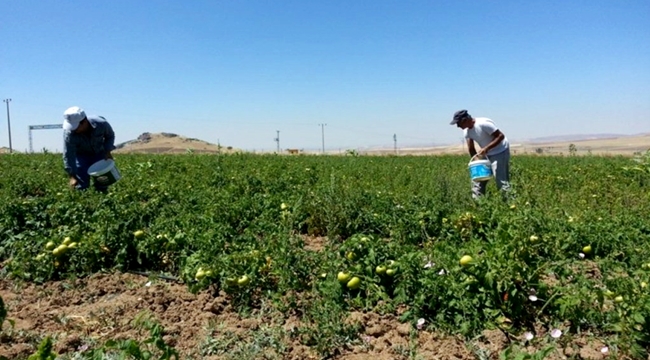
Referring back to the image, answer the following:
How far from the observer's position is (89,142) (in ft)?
19.4

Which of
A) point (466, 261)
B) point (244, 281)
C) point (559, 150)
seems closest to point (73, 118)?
point (244, 281)

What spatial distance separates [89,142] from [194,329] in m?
4.09

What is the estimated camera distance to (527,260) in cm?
291

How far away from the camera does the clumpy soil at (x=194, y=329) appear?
250 cm

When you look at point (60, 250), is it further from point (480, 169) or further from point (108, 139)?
point (480, 169)

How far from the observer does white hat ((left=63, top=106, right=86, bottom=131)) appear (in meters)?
5.43

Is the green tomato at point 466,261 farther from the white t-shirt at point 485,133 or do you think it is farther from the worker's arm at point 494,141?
the white t-shirt at point 485,133

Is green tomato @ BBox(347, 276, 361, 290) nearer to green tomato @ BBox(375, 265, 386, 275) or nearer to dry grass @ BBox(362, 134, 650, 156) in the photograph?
green tomato @ BBox(375, 265, 386, 275)

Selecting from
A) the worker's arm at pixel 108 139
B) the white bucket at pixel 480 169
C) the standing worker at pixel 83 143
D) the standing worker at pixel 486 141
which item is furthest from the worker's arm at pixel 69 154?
the white bucket at pixel 480 169

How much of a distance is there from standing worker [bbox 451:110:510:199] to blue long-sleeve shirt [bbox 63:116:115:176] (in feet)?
15.3

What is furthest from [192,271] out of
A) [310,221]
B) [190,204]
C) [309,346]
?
[190,204]

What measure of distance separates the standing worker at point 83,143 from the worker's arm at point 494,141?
16.3 feet

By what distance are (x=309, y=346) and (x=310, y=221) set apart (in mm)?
2673

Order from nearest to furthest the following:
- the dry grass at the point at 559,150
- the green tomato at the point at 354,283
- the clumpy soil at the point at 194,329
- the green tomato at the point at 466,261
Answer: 1. the clumpy soil at the point at 194,329
2. the green tomato at the point at 466,261
3. the green tomato at the point at 354,283
4. the dry grass at the point at 559,150
